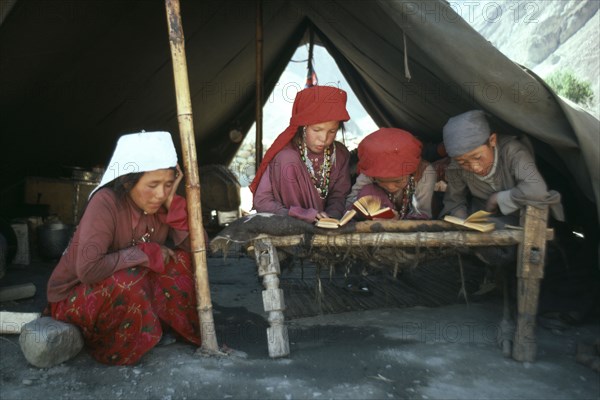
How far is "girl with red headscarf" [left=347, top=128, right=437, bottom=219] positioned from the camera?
3.03 meters

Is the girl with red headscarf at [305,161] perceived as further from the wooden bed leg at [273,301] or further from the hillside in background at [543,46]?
the hillside in background at [543,46]

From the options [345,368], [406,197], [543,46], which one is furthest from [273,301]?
[543,46]

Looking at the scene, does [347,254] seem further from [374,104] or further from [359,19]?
[374,104]

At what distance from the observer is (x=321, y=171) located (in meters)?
3.41

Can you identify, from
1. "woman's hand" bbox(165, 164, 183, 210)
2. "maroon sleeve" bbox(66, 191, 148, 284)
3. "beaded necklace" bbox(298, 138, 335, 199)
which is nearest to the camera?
"maroon sleeve" bbox(66, 191, 148, 284)

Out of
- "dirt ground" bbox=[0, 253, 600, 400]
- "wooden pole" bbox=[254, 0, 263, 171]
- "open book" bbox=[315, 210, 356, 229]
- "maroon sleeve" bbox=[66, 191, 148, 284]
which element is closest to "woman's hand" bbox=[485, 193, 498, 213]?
"dirt ground" bbox=[0, 253, 600, 400]

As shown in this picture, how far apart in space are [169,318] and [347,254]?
1.01m

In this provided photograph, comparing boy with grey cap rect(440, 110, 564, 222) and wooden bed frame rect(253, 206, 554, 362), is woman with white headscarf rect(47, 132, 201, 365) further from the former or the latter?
boy with grey cap rect(440, 110, 564, 222)

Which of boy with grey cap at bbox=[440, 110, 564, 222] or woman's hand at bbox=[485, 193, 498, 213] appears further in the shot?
woman's hand at bbox=[485, 193, 498, 213]

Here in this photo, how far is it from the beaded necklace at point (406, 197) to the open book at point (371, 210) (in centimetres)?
43

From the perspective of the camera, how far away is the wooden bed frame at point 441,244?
2564mm

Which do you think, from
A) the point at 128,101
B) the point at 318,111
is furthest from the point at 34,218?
the point at 318,111

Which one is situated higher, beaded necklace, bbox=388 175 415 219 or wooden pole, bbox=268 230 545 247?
beaded necklace, bbox=388 175 415 219

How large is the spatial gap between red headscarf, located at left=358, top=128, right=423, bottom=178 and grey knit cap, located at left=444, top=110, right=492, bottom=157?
26 cm
